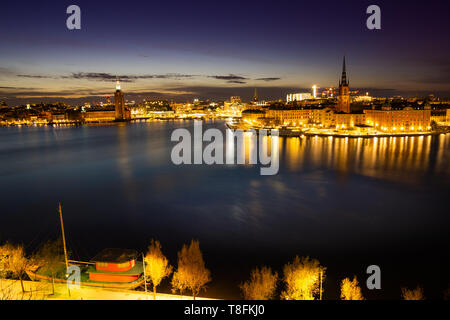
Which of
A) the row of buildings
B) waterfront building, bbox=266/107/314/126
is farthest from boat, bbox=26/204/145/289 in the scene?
Result: waterfront building, bbox=266/107/314/126

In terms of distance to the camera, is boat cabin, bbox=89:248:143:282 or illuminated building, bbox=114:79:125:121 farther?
illuminated building, bbox=114:79:125:121

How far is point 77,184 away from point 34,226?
374cm

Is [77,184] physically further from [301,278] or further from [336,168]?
[336,168]

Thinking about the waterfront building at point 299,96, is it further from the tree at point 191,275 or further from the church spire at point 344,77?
the tree at point 191,275

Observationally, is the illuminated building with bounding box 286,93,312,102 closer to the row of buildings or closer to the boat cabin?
the row of buildings

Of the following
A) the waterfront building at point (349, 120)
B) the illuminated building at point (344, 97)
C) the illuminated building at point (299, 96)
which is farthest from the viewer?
the illuminated building at point (299, 96)

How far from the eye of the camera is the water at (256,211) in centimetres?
478

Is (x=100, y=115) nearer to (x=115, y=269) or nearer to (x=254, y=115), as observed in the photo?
(x=254, y=115)

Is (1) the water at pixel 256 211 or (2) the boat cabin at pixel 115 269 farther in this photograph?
(1) the water at pixel 256 211

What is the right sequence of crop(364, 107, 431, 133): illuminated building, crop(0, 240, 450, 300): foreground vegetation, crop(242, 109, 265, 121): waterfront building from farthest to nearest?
crop(242, 109, 265, 121): waterfront building
crop(364, 107, 431, 133): illuminated building
crop(0, 240, 450, 300): foreground vegetation

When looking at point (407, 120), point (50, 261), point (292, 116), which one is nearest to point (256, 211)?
point (50, 261)

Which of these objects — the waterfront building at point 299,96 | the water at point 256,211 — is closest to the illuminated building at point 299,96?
the waterfront building at point 299,96

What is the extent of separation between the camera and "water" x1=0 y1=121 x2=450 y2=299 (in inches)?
188

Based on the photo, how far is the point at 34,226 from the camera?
6355 millimetres
